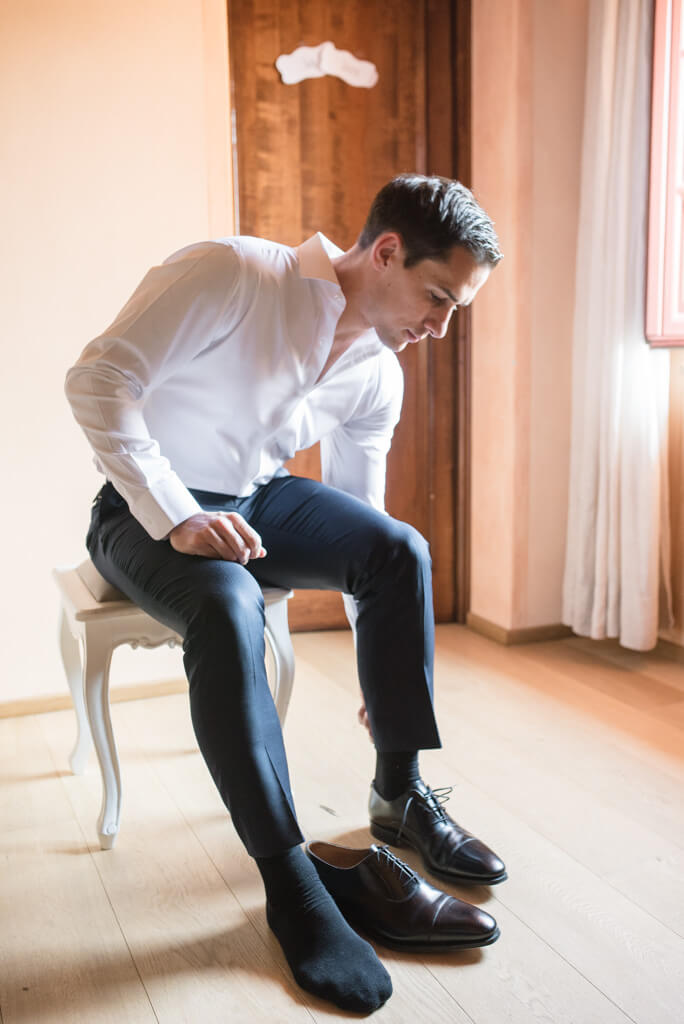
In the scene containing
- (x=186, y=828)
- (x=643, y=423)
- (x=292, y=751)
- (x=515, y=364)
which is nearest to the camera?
(x=186, y=828)

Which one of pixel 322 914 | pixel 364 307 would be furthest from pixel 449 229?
pixel 322 914

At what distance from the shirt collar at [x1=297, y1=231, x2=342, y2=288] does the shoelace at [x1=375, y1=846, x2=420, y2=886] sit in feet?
2.87

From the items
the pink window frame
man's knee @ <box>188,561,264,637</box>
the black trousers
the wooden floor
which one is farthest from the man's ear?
the pink window frame

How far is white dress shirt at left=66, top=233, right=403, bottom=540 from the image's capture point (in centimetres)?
142

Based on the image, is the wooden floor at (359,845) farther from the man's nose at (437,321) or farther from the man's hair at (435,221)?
the man's hair at (435,221)

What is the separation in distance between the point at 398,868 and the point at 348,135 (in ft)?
6.84

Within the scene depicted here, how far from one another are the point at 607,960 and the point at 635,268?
1752 mm

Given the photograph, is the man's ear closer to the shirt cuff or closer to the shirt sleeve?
the shirt sleeve

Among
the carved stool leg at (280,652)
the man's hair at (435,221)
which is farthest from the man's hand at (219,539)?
the man's hair at (435,221)

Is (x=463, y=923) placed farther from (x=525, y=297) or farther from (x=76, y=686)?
(x=525, y=297)

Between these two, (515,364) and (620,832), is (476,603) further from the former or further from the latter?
(620,832)

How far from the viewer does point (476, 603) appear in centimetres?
293

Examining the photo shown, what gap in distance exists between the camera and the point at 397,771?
5.16 feet

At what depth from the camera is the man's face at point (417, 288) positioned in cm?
144
